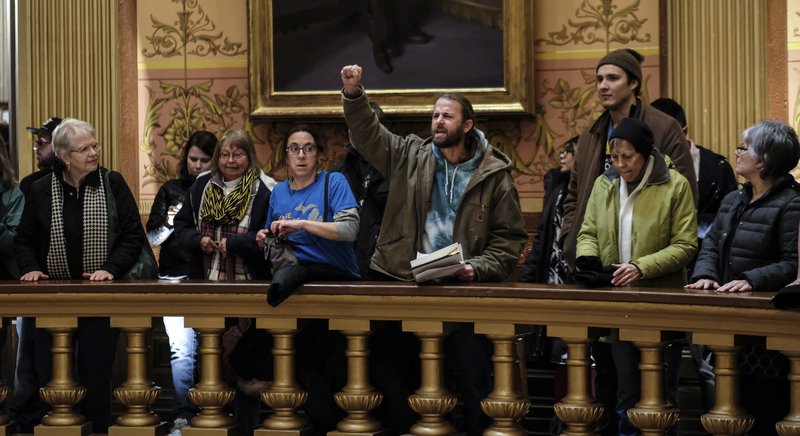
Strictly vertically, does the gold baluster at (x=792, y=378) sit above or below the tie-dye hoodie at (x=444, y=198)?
below

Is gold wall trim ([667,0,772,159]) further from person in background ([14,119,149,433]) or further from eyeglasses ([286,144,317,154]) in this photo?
person in background ([14,119,149,433])

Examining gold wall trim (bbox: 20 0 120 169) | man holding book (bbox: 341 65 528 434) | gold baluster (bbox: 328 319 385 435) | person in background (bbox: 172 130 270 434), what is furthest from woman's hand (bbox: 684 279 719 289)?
gold wall trim (bbox: 20 0 120 169)

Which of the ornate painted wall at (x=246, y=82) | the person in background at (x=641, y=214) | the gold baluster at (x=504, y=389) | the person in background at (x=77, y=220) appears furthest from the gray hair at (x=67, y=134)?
the ornate painted wall at (x=246, y=82)

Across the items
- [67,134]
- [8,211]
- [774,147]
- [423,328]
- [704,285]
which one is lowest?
[423,328]

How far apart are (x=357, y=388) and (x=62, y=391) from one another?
4.07 ft

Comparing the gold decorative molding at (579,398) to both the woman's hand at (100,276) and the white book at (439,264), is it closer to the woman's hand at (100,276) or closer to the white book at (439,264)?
the white book at (439,264)

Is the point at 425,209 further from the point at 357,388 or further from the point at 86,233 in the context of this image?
the point at 86,233

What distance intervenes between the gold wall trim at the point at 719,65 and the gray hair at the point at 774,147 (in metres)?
3.03

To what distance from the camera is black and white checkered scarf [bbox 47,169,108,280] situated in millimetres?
5570

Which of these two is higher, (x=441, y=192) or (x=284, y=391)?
(x=441, y=192)

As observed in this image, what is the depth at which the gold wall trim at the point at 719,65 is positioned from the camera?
7938mm

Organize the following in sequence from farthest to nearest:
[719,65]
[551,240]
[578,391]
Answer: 1. [719,65]
2. [551,240]
3. [578,391]

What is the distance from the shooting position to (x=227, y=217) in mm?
5805

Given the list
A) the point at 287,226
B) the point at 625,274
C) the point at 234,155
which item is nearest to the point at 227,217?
the point at 234,155
